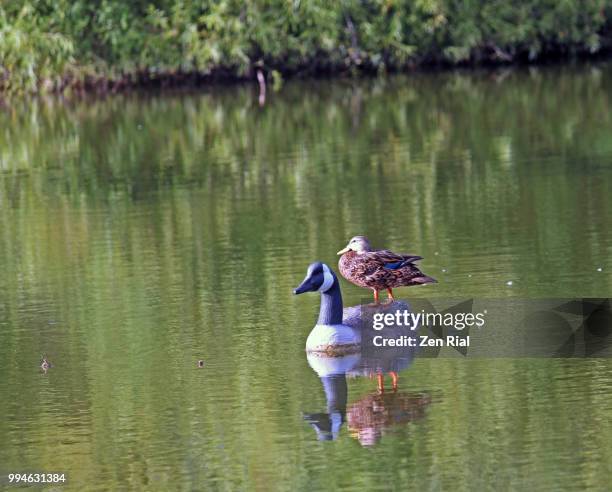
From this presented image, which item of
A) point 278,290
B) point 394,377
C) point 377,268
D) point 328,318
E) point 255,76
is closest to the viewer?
point 394,377

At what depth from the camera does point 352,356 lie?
11570 millimetres

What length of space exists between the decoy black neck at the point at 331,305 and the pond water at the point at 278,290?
0.32m

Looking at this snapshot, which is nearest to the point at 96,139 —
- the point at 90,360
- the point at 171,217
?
the point at 171,217

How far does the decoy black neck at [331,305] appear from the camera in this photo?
1145 centimetres

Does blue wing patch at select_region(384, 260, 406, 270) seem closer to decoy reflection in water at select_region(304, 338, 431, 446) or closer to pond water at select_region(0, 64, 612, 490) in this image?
decoy reflection in water at select_region(304, 338, 431, 446)

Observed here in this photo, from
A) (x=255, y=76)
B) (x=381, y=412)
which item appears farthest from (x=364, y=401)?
(x=255, y=76)

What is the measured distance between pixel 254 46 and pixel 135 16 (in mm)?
2988

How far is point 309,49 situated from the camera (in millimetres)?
39562

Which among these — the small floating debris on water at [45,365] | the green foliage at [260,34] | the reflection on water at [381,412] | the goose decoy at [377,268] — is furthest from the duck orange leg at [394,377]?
the green foliage at [260,34]

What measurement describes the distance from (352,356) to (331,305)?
1.31ft

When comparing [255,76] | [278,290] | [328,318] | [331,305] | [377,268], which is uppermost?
[377,268]

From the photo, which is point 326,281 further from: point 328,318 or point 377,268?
point 377,268

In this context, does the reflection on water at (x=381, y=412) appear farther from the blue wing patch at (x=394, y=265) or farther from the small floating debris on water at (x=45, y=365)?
the small floating debris on water at (x=45, y=365)

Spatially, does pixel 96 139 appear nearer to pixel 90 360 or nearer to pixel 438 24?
pixel 438 24
